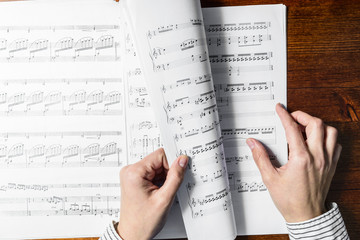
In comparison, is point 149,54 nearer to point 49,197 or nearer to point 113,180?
point 113,180

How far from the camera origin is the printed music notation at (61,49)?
0.64 m

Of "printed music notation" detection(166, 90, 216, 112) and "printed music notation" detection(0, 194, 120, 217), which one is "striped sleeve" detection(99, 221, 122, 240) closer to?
"printed music notation" detection(0, 194, 120, 217)

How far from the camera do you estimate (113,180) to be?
65cm

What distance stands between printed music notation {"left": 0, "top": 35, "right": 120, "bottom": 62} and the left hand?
0.26 m

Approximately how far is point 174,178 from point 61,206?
291 millimetres

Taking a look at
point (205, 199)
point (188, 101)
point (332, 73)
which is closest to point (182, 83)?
point (188, 101)

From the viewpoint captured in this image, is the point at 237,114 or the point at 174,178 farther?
the point at 237,114

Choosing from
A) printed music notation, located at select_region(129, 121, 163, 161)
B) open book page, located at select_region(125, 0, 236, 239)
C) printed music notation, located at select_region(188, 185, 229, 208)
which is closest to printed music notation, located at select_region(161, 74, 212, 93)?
open book page, located at select_region(125, 0, 236, 239)

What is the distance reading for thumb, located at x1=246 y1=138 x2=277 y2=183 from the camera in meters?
0.60

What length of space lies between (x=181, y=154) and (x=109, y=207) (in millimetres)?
218

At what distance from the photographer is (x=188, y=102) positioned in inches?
22.5

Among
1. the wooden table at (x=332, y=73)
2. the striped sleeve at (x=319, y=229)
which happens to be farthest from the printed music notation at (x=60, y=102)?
the striped sleeve at (x=319, y=229)

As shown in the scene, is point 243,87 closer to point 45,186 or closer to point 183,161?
point 183,161

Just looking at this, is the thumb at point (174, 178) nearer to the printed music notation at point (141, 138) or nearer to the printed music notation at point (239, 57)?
the printed music notation at point (141, 138)
